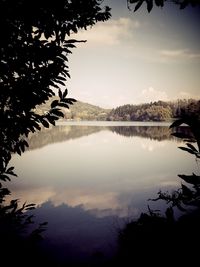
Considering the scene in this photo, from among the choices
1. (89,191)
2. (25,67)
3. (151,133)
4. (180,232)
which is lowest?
(89,191)

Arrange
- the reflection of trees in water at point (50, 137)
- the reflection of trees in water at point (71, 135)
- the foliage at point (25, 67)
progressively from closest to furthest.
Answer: the foliage at point (25, 67)
the reflection of trees in water at point (50, 137)
the reflection of trees in water at point (71, 135)

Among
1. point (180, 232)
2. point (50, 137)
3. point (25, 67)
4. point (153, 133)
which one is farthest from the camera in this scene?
point (153, 133)

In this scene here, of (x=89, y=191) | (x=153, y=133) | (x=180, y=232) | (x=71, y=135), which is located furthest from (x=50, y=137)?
(x=180, y=232)

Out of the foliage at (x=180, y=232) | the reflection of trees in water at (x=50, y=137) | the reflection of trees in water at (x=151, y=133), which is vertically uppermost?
the foliage at (x=180, y=232)

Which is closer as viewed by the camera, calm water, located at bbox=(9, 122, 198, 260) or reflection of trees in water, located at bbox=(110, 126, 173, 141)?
calm water, located at bbox=(9, 122, 198, 260)

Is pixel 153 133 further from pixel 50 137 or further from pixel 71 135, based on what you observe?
pixel 50 137

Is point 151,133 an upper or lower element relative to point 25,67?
lower

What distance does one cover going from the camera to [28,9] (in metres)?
3.50

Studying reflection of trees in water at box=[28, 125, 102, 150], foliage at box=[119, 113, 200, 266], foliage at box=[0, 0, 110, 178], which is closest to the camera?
foliage at box=[119, 113, 200, 266]

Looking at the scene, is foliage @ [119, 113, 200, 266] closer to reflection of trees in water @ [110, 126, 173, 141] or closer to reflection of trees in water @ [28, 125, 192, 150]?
reflection of trees in water @ [28, 125, 192, 150]

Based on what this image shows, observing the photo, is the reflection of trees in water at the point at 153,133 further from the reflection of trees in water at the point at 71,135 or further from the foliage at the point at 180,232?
the foliage at the point at 180,232

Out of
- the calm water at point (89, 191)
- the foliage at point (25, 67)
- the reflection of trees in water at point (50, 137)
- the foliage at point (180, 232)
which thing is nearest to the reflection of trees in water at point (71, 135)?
the reflection of trees in water at point (50, 137)

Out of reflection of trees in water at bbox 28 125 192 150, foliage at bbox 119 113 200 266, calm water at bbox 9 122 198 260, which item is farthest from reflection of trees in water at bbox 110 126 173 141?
foliage at bbox 119 113 200 266

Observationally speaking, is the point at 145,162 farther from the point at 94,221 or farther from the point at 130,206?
the point at 94,221
